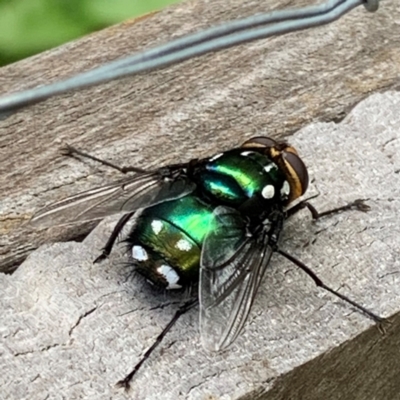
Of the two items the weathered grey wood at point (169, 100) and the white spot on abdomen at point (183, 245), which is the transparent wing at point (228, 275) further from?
the weathered grey wood at point (169, 100)

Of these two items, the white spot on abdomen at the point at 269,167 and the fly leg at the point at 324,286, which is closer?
the fly leg at the point at 324,286

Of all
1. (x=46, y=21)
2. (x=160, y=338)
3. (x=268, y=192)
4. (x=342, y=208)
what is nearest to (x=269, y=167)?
(x=268, y=192)

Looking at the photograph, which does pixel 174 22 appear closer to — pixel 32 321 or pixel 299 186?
pixel 299 186

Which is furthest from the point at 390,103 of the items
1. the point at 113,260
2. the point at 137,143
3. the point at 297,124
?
the point at 113,260

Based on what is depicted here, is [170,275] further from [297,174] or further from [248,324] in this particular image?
[297,174]

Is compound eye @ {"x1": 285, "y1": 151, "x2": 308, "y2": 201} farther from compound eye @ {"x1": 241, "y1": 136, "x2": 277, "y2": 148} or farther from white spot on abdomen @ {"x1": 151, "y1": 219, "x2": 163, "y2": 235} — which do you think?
white spot on abdomen @ {"x1": 151, "y1": 219, "x2": 163, "y2": 235}

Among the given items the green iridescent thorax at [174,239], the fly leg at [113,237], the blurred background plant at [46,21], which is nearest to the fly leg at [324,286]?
the green iridescent thorax at [174,239]
